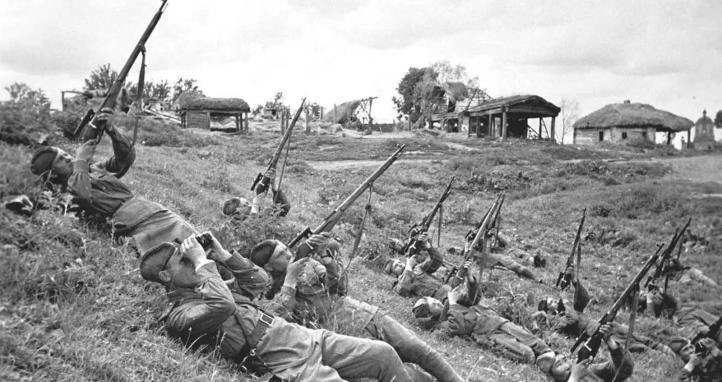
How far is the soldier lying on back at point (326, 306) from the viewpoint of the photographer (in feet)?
14.4

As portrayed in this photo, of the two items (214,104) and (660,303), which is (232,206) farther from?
(214,104)

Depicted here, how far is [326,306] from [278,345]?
1071 millimetres

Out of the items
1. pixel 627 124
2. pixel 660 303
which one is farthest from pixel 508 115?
pixel 660 303

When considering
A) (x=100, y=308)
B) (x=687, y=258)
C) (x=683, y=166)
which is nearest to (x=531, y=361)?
(x=100, y=308)

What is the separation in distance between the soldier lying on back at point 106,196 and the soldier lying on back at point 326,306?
1.06 metres

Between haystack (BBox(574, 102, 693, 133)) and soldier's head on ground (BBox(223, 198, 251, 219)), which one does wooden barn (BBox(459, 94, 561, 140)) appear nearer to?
haystack (BBox(574, 102, 693, 133))

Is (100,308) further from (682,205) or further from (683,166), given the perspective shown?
(683,166)

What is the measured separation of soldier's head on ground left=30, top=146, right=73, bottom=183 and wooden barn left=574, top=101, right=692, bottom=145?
125ft

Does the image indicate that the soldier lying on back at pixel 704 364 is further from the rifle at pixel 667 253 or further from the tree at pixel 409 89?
the tree at pixel 409 89

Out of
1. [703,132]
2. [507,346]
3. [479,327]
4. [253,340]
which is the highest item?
[703,132]

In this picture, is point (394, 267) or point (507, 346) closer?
point (507, 346)

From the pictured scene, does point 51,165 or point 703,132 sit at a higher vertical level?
point 703,132

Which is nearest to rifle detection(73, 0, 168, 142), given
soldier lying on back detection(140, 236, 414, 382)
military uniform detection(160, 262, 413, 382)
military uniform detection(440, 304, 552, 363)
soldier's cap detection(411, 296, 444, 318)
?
soldier lying on back detection(140, 236, 414, 382)

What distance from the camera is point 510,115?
34312 millimetres
